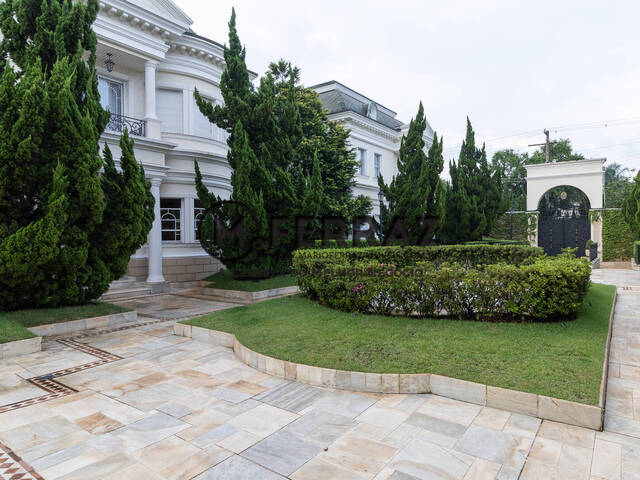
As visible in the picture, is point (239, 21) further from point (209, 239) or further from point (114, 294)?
point (114, 294)

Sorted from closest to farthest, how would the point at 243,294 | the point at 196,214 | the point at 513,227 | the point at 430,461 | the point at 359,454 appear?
the point at 430,461, the point at 359,454, the point at 243,294, the point at 196,214, the point at 513,227

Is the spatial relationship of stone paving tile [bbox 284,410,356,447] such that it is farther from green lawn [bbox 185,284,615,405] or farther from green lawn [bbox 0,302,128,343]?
green lawn [bbox 0,302,128,343]

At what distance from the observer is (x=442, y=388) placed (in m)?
4.02

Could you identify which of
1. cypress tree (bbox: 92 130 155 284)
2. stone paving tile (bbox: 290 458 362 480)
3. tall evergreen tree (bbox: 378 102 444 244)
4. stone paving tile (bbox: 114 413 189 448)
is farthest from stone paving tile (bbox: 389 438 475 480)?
tall evergreen tree (bbox: 378 102 444 244)

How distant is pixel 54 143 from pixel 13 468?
5850 millimetres

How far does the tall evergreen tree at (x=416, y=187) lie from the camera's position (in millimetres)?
13570

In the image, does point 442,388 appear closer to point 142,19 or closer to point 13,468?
point 13,468

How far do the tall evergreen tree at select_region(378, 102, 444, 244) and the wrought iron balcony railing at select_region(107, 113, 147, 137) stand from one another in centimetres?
823

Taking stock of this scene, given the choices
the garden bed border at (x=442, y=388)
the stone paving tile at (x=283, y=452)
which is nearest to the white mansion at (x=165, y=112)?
the garden bed border at (x=442, y=388)

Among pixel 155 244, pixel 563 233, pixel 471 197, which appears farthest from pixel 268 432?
pixel 563 233

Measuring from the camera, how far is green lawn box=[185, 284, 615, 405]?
3932 millimetres

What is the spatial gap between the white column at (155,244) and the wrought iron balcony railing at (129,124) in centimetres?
156

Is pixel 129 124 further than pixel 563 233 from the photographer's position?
No

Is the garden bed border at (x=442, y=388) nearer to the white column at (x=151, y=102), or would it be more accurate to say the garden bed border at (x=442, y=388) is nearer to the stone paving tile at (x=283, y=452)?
the stone paving tile at (x=283, y=452)
